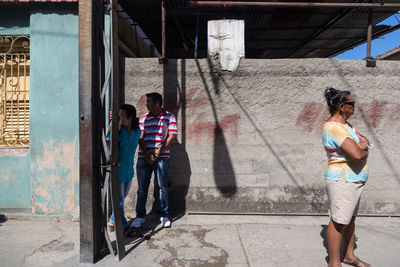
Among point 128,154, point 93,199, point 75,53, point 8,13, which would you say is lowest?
point 93,199

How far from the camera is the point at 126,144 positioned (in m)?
3.28

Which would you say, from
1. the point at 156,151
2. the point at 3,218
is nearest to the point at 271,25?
the point at 156,151

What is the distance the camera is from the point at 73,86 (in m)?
3.99

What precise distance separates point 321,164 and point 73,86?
A: 11.7 feet

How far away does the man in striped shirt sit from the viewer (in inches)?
146

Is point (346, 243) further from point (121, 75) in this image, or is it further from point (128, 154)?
point (121, 75)

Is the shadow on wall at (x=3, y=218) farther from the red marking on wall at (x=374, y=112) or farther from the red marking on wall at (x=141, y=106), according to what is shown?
the red marking on wall at (x=374, y=112)

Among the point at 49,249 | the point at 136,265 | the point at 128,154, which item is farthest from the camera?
the point at 128,154

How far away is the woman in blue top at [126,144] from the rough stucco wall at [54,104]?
1.06m

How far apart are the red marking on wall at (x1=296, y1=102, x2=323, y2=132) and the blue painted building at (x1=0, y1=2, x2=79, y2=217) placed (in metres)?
3.08

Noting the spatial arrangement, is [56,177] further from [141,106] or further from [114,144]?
[114,144]

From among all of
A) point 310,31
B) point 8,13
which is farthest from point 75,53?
point 310,31

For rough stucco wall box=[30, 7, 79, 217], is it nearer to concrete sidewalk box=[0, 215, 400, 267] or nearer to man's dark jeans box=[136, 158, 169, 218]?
concrete sidewalk box=[0, 215, 400, 267]

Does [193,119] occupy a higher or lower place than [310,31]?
lower
